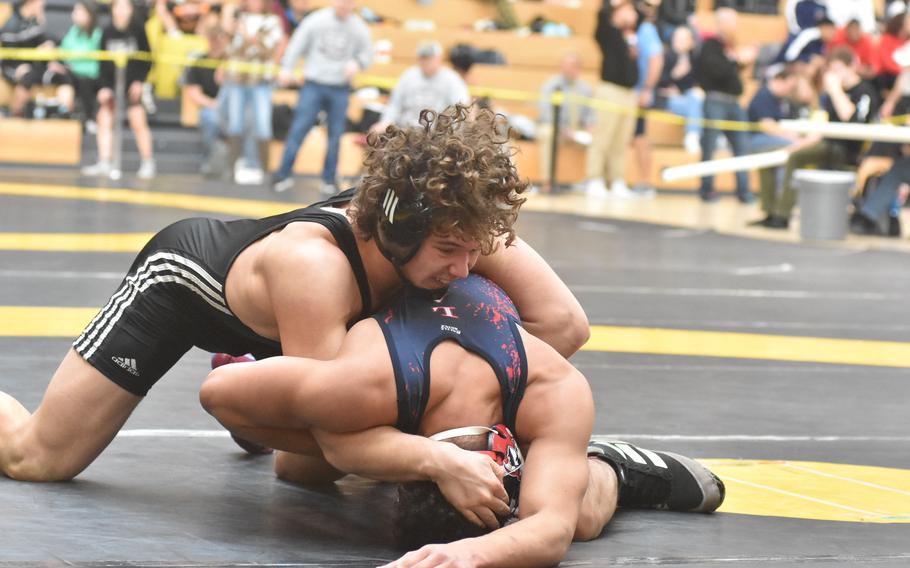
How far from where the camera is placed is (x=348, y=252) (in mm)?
3504

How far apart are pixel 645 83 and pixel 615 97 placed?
1.96ft

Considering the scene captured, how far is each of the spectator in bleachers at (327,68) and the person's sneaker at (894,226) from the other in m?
4.81

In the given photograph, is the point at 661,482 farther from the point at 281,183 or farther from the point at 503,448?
the point at 281,183

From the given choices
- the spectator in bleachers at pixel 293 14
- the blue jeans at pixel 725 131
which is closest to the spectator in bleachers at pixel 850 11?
the blue jeans at pixel 725 131

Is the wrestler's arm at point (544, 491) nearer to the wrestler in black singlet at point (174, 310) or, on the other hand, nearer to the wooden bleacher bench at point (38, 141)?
the wrestler in black singlet at point (174, 310)

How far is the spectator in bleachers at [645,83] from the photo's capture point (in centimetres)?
1585

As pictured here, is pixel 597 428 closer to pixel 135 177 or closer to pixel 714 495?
pixel 714 495

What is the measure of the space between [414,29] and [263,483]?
45.0ft

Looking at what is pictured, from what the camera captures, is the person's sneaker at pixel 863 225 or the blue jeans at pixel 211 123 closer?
the person's sneaker at pixel 863 225

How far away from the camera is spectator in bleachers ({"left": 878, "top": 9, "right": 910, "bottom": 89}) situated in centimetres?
1359

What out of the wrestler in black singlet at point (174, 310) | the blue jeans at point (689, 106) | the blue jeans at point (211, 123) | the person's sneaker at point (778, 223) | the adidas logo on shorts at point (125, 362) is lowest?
the person's sneaker at point (778, 223)

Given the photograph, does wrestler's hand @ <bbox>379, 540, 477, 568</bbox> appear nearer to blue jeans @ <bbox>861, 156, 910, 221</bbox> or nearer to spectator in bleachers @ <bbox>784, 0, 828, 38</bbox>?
blue jeans @ <bbox>861, 156, 910, 221</bbox>

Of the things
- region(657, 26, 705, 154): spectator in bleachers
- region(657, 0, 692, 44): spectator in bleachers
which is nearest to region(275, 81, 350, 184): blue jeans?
region(657, 26, 705, 154): spectator in bleachers

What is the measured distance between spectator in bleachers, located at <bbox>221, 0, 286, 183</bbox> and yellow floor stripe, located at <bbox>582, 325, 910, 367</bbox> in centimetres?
829
